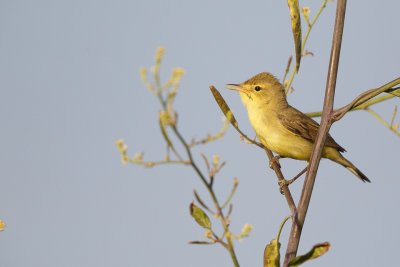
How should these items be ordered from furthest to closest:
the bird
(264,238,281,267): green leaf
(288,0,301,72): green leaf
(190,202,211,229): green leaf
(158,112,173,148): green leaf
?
the bird
(288,0,301,72): green leaf
(264,238,281,267): green leaf
(190,202,211,229): green leaf
(158,112,173,148): green leaf

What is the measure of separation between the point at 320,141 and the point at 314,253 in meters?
0.30

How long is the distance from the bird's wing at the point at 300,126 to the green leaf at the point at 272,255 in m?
2.31

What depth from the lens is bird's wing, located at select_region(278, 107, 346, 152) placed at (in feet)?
12.0

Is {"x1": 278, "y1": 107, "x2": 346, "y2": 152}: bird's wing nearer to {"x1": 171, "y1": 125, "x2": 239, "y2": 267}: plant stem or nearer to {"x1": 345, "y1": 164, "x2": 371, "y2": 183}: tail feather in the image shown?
Result: {"x1": 345, "y1": 164, "x2": 371, "y2": 183}: tail feather

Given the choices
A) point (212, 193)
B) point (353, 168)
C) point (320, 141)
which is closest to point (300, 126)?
point (353, 168)

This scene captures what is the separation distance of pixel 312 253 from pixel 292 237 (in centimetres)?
8

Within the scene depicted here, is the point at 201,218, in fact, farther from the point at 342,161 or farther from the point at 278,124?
the point at 342,161

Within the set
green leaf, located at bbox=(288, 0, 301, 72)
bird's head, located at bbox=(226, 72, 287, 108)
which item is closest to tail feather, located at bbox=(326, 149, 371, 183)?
bird's head, located at bbox=(226, 72, 287, 108)

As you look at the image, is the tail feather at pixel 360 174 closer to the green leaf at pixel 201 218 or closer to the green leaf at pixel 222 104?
the green leaf at pixel 222 104

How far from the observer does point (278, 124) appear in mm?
3637

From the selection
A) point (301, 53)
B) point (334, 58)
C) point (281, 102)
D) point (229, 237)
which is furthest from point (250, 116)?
point (229, 237)

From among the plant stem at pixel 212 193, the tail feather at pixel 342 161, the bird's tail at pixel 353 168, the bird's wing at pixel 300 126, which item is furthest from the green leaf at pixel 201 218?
the bird's tail at pixel 353 168

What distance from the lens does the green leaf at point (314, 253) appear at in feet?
4.03

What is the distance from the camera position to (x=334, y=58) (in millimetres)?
1377
